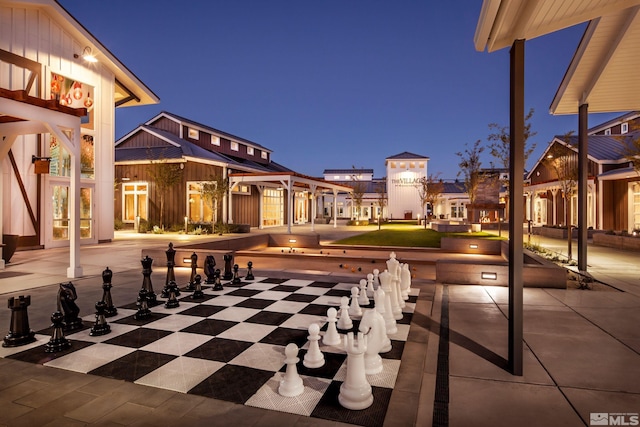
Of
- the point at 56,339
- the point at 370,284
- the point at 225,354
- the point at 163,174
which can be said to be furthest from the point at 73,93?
the point at 225,354

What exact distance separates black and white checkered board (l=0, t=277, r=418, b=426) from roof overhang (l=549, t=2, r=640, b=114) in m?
6.81

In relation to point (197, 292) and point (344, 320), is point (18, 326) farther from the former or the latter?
point (344, 320)

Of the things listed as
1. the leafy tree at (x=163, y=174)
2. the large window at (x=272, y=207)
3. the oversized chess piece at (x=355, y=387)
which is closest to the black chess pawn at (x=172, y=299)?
the oversized chess piece at (x=355, y=387)

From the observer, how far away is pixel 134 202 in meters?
22.3

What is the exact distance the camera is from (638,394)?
110 inches

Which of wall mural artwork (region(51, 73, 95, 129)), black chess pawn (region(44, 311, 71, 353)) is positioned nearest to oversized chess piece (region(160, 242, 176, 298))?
black chess pawn (region(44, 311, 71, 353))

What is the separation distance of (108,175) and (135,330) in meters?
13.7

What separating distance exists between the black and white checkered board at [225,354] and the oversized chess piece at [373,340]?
0.09 m

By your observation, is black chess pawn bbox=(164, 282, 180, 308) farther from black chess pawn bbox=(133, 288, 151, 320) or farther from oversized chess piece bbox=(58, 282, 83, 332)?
oversized chess piece bbox=(58, 282, 83, 332)

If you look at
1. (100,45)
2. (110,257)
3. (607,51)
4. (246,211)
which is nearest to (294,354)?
(607,51)

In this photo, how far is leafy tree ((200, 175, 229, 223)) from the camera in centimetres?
1930

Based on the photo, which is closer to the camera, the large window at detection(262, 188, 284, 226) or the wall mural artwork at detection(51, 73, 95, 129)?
the wall mural artwork at detection(51, 73, 95, 129)

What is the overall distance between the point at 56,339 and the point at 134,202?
812 inches

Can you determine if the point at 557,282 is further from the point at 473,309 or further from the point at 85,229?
the point at 85,229
